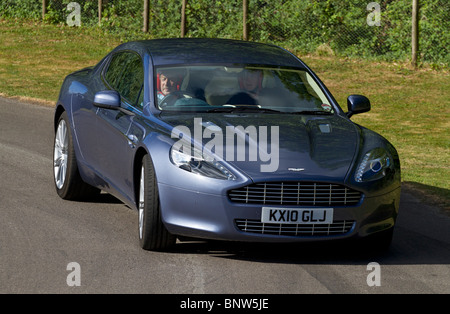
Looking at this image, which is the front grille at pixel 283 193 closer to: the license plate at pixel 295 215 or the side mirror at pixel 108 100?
the license plate at pixel 295 215

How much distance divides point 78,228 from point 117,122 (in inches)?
38.5

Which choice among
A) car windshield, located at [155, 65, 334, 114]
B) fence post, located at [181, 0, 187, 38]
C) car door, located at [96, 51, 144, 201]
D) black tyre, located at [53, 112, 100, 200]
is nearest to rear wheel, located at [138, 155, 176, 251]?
car door, located at [96, 51, 144, 201]

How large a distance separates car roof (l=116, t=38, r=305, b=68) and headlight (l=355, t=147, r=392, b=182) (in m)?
1.77

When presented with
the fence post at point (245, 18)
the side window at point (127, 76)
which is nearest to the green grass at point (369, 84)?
the fence post at point (245, 18)

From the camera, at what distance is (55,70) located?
910 inches

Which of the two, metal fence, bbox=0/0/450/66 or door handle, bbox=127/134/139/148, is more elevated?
door handle, bbox=127/134/139/148

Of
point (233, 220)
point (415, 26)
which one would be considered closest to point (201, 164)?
point (233, 220)

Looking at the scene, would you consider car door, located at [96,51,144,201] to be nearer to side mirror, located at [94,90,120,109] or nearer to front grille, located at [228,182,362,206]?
side mirror, located at [94,90,120,109]

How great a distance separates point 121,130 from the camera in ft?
26.6

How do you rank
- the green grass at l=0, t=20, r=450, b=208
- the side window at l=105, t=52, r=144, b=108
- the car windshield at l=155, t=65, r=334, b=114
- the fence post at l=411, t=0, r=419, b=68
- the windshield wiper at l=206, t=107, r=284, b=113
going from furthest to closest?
the fence post at l=411, t=0, r=419, b=68 → the green grass at l=0, t=20, r=450, b=208 → the side window at l=105, t=52, r=144, b=108 → the car windshield at l=155, t=65, r=334, b=114 → the windshield wiper at l=206, t=107, r=284, b=113

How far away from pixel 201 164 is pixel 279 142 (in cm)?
66

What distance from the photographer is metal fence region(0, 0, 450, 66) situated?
23297mm
